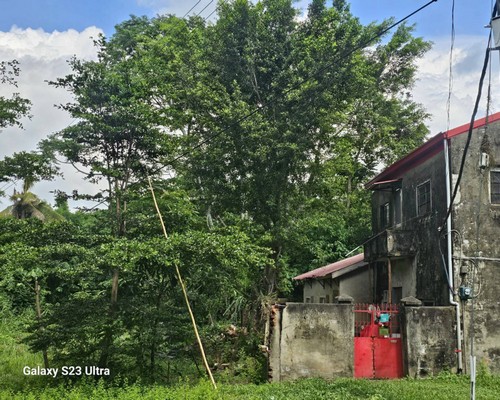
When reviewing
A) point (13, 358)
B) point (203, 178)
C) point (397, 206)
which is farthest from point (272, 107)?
point (13, 358)

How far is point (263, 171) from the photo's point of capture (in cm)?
1695

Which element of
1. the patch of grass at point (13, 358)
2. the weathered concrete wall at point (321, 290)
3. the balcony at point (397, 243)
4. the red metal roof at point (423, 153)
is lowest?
the patch of grass at point (13, 358)

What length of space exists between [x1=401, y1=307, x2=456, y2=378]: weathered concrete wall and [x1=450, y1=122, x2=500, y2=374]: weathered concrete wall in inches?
15.9

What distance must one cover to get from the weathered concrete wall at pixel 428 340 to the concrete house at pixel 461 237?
0.21 metres

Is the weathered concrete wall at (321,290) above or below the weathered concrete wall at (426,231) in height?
below

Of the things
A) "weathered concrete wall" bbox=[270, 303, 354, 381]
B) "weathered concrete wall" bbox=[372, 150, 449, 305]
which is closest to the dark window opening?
"weathered concrete wall" bbox=[372, 150, 449, 305]

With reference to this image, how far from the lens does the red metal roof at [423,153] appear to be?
12273 mm

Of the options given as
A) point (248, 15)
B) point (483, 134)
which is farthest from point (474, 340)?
point (248, 15)

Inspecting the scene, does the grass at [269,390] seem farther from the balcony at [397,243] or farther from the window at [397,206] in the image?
the window at [397,206]

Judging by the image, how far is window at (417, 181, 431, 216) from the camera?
44.1ft

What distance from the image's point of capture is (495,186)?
12.5 m

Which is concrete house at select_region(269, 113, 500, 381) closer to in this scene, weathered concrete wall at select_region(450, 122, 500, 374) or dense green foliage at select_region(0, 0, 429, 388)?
weathered concrete wall at select_region(450, 122, 500, 374)

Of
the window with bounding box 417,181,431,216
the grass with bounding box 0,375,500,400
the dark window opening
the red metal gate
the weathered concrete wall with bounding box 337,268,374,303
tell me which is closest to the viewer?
the grass with bounding box 0,375,500,400

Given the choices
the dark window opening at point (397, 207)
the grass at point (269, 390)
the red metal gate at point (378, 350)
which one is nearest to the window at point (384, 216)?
the dark window opening at point (397, 207)
